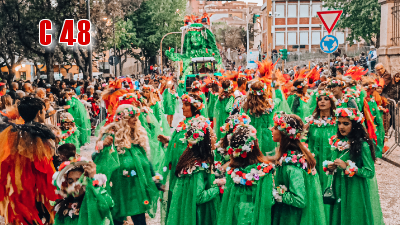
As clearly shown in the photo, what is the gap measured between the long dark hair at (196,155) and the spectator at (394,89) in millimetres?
8307

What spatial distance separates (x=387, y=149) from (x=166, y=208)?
7870mm

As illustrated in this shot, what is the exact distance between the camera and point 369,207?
4.66 m

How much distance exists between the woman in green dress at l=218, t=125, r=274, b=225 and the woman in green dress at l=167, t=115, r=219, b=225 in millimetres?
474

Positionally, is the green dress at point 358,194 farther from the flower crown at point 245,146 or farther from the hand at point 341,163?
the flower crown at point 245,146

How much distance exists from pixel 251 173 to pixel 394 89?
8.83 metres

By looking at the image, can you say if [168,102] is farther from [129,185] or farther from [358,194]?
[358,194]

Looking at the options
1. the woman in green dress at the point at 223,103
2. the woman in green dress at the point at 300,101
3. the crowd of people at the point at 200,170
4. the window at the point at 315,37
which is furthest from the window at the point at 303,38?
the crowd of people at the point at 200,170

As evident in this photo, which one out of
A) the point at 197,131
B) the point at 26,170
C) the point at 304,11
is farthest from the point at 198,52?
the point at 304,11

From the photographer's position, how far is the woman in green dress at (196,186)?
4.39 meters

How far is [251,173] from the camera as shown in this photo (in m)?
3.84

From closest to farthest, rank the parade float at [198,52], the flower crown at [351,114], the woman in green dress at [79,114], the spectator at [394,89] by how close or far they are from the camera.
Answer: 1. the flower crown at [351,114]
2. the spectator at [394,89]
3. the woman in green dress at [79,114]
4. the parade float at [198,52]

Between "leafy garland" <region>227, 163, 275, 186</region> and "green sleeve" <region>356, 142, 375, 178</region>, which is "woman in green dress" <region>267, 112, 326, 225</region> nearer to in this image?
"leafy garland" <region>227, 163, 275, 186</region>

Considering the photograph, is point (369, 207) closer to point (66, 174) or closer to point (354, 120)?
point (354, 120)

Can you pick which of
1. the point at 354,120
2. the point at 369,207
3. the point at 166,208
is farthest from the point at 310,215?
the point at 166,208
